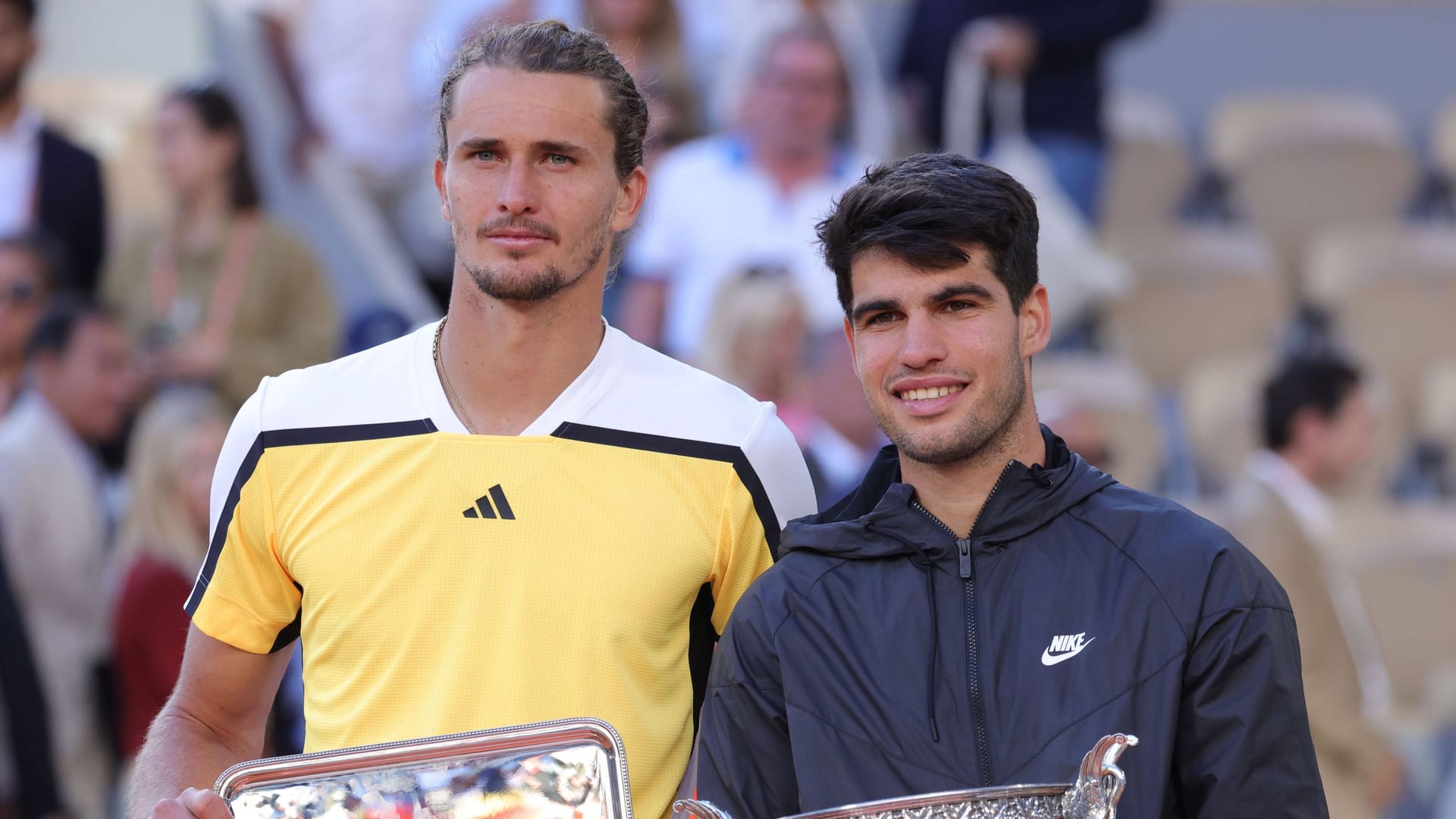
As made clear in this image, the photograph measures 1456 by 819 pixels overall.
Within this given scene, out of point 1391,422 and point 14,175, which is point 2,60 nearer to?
point 14,175

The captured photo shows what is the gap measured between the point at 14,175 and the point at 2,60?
1.20 feet

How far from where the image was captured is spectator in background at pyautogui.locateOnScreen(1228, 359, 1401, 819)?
15.4 feet

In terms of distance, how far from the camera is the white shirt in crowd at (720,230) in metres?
5.89

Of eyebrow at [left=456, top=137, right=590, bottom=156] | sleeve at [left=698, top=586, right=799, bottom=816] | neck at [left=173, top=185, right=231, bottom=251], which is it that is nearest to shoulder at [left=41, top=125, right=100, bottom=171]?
neck at [left=173, top=185, right=231, bottom=251]

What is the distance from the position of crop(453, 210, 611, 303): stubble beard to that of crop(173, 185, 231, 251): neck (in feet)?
11.9

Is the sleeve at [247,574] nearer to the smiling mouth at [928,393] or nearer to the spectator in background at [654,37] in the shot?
the smiling mouth at [928,393]

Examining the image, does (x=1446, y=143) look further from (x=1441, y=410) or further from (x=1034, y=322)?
(x=1034, y=322)

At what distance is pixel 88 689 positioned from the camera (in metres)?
5.19

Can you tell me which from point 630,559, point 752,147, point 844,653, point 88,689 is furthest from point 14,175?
point 844,653

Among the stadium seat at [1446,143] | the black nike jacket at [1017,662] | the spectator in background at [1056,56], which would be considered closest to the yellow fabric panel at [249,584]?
the black nike jacket at [1017,662]

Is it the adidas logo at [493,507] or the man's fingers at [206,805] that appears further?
the adidas logo at [493,507]

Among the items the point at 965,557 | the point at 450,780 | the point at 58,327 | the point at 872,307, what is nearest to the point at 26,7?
the point at 58,327

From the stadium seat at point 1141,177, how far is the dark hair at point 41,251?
4.20m

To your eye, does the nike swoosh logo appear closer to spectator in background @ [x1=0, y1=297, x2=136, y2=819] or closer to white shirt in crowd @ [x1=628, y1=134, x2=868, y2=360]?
spectator in background @ [x1=0, y1=297, x2=136, y2=819]
